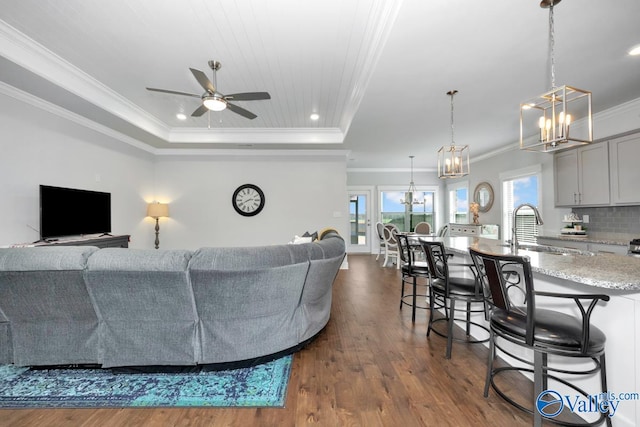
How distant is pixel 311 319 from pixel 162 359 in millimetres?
1155

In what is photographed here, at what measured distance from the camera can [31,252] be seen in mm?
1887

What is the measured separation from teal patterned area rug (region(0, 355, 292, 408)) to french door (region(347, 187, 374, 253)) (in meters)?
6.71

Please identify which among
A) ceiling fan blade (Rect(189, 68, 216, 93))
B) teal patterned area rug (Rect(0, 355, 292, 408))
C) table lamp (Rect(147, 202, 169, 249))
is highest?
ceiling fan blade (Rect(189, 68, 216, 93))

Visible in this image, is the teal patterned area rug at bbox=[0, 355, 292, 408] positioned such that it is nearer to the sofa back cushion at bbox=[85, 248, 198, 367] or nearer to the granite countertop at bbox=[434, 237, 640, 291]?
the sofa back cushion at bbox=[85, 248, 198, 367]

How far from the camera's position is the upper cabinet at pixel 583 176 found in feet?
13.0

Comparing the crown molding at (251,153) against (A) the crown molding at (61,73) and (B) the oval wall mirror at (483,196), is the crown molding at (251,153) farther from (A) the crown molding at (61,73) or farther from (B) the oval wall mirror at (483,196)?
(B) the oval wall mirror at (483,196)

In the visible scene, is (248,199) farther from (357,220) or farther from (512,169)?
(512,169)

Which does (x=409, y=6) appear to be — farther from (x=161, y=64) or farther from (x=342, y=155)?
(x=342, y=155)

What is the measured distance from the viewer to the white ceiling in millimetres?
2215

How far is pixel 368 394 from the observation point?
1.89 m

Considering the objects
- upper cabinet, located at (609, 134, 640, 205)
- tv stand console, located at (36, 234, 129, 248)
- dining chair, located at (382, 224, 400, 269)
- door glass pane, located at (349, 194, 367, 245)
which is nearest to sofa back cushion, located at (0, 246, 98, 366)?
tv stand console, located at (36, 234, 129, 248)

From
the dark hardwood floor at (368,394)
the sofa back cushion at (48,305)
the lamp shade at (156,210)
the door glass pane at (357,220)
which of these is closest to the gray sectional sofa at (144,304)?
the sofa back cushion at (48,305)

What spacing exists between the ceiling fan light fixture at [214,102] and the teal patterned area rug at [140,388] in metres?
2.42

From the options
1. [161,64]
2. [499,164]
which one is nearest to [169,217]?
[161,64]
